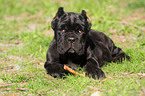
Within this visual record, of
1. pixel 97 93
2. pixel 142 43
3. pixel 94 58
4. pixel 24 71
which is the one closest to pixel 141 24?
pixel 142 43

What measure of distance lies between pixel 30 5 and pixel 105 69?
7699mm

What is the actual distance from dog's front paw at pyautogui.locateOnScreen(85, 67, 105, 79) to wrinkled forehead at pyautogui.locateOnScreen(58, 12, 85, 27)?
84cm

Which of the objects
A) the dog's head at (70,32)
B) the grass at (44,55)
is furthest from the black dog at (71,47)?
the grass at (44,55)

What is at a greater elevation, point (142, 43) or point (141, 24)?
point (141, 24)

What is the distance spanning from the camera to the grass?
12.5 ft

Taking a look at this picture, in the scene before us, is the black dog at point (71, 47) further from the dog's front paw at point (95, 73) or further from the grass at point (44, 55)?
the grass at point (44, 55)

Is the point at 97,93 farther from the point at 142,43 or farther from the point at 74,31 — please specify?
the point at 142,43

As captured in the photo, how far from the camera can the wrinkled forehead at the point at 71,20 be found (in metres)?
4.50

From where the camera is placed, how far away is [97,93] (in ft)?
11.3

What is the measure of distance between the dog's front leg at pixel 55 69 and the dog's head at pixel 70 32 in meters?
0.33

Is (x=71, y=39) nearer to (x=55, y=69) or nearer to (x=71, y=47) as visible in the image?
(x=71, y=47)

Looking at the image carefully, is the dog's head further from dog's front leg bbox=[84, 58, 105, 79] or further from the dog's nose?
dog's front leg bbox=[84, 58, 105, 79]

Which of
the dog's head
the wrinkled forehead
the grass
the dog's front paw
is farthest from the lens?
the wrinkled forehead

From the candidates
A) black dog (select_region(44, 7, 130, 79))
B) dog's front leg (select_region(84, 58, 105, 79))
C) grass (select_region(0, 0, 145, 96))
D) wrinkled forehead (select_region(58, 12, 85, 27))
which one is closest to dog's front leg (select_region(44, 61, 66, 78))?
black dog (select_region(44, 7, 130, 79))
